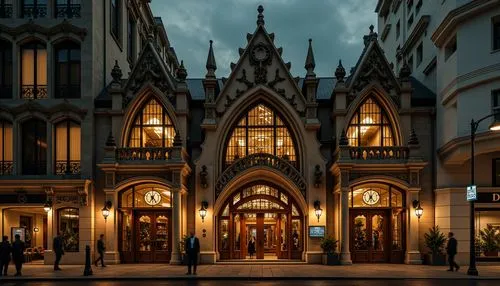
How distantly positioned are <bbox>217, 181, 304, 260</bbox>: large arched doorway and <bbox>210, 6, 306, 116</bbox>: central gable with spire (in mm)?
4669

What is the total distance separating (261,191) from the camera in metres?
34.6

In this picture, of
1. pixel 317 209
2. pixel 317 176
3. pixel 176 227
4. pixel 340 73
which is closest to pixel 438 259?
pixel 317 209

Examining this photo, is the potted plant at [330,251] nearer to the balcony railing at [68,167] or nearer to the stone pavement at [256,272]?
the stone pavement at [256,272]

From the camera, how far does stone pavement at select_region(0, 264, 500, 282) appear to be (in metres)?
25.5

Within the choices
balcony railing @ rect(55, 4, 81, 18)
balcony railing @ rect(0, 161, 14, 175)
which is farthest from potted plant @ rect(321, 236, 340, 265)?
balcony railing @ rect(55, 4, 81, 18)

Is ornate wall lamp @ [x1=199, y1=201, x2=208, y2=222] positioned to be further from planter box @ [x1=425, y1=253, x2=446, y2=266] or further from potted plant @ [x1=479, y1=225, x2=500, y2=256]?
potted plant @ [x1=479, y1=225, x2=500, y2=256]

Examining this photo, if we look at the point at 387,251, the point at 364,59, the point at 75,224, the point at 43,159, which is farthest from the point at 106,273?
the point at 364,59

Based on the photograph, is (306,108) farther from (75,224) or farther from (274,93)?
(75,224)

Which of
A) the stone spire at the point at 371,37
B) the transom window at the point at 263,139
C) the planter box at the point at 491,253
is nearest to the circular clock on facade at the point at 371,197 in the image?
the transom window at the point at 263,139

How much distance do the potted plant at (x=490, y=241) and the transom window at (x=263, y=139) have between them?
33.8ft

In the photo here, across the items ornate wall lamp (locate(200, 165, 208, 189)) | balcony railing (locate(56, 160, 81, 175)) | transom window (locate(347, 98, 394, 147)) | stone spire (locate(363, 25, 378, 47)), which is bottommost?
ornate wall lamp (locate(200, 165, 208, 189))

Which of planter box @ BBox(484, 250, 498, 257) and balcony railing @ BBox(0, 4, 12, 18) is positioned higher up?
balcony railing @ BBox(0, 4, 12, 18)

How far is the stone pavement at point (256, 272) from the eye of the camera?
25.5 metres

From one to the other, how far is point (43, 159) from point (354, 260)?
17.2m
